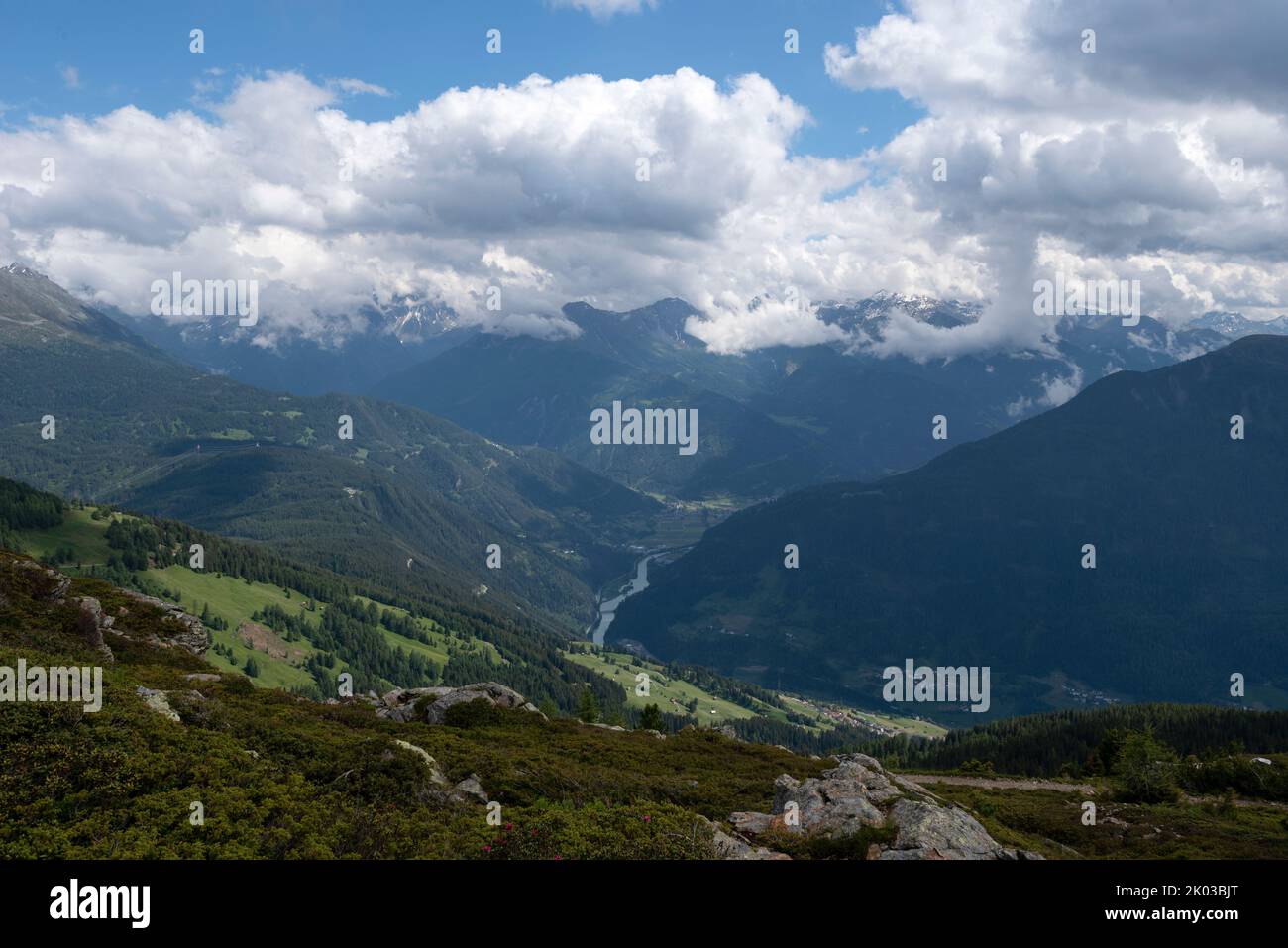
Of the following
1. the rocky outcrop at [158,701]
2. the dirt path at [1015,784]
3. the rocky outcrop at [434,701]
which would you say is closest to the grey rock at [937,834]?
the rocky outcrop at [158,701]

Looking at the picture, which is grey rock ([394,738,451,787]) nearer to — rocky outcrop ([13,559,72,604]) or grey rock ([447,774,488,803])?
grey rock ([447,774,488,803])

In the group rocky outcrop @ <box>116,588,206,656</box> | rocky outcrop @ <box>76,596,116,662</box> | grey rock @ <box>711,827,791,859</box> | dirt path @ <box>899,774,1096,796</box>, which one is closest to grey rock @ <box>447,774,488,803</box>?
grey rock @ <box>711,827,791,859</box>

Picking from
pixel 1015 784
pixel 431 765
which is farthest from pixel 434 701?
pixel 1015 784
